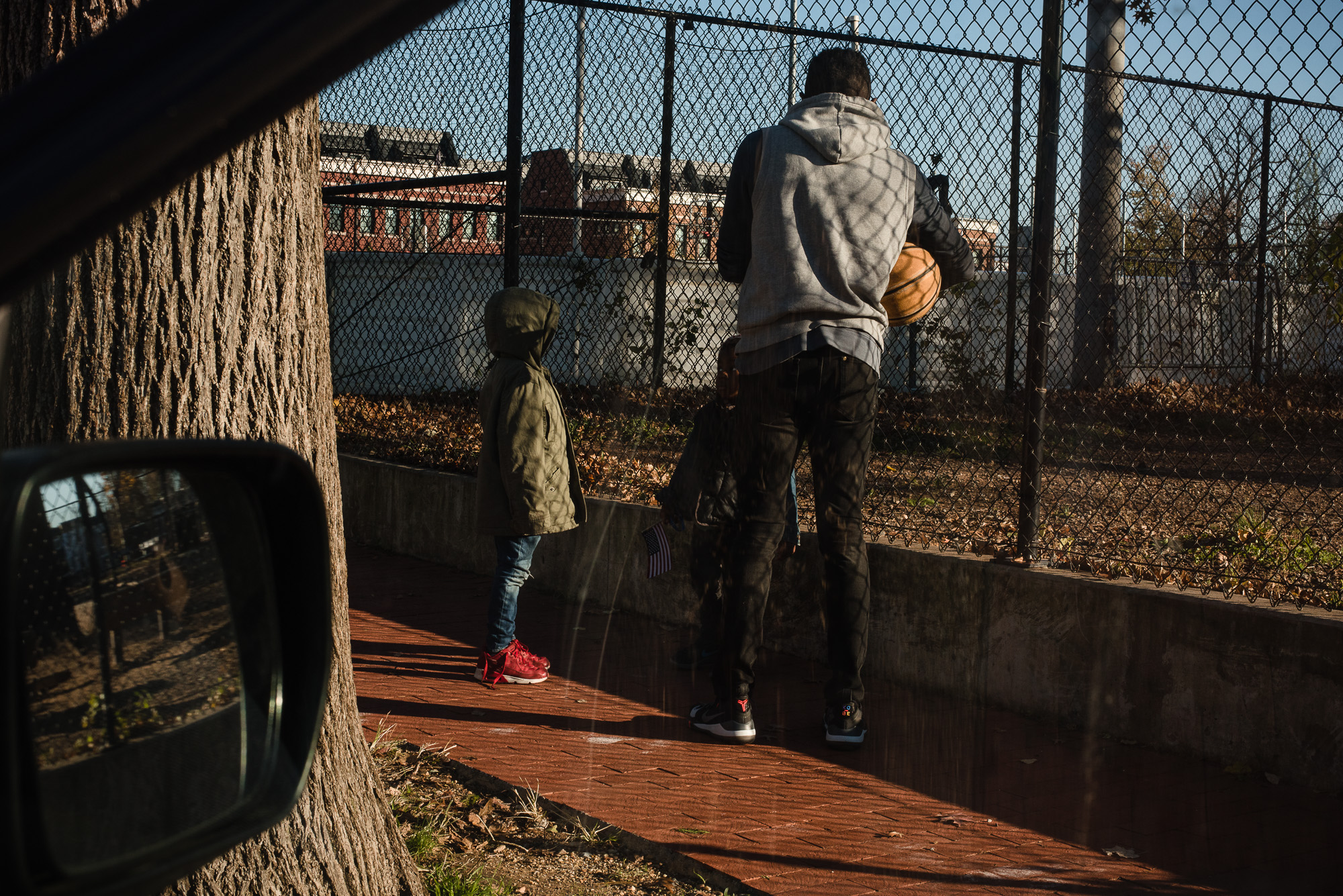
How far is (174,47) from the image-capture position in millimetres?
836

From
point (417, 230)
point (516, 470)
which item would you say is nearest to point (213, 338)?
point (516, 470)

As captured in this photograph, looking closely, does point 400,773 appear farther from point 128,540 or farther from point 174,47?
point 174,47

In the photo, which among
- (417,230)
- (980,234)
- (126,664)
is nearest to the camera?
(126,664)

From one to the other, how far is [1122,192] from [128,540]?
528 centimetres

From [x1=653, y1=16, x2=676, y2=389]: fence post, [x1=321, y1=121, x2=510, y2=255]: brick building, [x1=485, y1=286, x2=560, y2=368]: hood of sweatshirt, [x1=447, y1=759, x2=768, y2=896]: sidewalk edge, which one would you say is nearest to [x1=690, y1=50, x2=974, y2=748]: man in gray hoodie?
[x1=447, y1=759, x2=768, y2=896]: sidewalk edge

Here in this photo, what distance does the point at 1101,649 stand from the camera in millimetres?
4234

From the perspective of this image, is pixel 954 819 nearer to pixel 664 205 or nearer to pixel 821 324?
pixel 821 324

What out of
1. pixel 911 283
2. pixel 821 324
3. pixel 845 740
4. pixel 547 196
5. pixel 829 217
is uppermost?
pixel 547 196

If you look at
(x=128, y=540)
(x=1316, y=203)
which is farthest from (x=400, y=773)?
(x=1316, y=203)

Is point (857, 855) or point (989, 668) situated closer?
point (857, 855)

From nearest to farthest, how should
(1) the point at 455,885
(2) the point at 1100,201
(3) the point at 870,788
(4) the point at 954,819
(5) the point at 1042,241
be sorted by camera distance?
(1) the point at 455,885 < (4) the point at 954,819 < (3) the point at 870,788 < (5) the point at 1042,241 < (2) the point at 1100,201

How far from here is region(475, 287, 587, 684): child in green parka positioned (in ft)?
16.1

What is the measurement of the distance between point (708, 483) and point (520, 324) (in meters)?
1.07

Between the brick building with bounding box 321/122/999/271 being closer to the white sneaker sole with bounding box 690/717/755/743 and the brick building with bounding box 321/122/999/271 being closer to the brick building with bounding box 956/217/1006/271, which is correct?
the brick building with bounding box 956/217/1006/271
